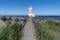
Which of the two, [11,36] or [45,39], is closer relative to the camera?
[11,36]

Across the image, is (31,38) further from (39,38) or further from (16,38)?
(16,38)

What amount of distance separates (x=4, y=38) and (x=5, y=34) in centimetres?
20

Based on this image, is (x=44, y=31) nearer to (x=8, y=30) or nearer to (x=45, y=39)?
(x=45, y=39)

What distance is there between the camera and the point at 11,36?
33.3ft

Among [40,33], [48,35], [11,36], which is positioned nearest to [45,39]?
[48,35]

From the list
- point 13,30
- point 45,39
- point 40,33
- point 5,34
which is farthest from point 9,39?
point 40,33

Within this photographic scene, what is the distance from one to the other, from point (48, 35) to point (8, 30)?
2244 millimetres

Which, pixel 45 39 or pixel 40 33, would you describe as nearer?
pixel 45 39

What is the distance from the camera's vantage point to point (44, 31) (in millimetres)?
12352

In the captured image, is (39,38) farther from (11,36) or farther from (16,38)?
(11,36)

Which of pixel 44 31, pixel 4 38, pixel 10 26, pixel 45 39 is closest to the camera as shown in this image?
pixel 4 38

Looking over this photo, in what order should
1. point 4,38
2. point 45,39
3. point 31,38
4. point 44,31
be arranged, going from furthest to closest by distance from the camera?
point 31,38 < point 44,31 < point 45,39 < point 4,38

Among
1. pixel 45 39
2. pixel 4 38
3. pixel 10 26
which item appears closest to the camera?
pixel 4 38

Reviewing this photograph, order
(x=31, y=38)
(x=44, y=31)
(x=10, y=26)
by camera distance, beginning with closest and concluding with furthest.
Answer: (x=10, y=26) → (x=44, y=31) → (x=31, y=38)
